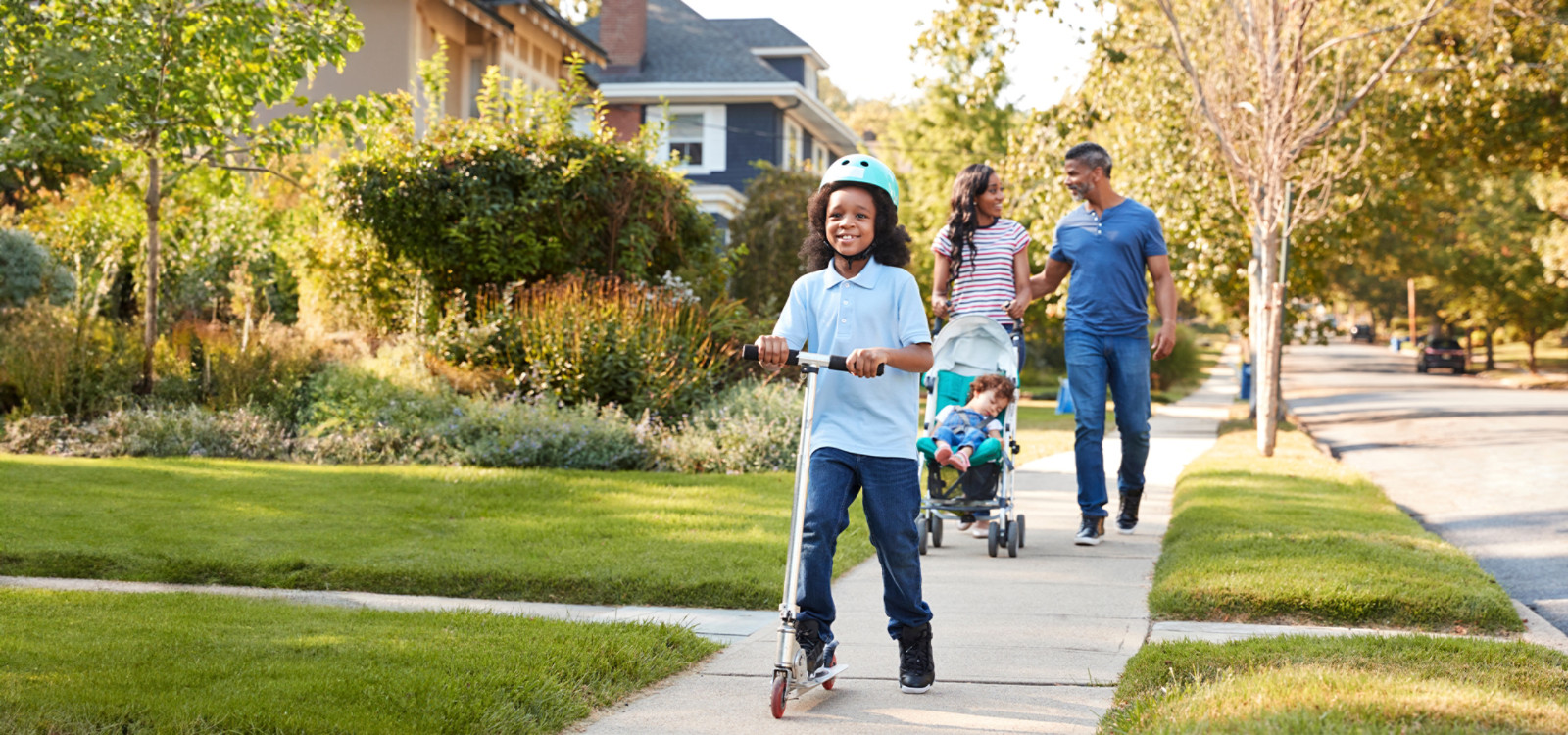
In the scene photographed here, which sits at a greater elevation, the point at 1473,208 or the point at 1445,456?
the point at 1473,208

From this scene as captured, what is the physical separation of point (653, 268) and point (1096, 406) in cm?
923

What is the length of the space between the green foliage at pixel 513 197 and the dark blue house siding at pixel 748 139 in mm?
19966

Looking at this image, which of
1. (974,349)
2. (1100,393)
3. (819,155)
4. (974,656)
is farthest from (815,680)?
(819,155)

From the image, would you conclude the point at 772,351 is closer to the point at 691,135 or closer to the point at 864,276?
the point at 864,276

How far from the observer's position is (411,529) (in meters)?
7.82

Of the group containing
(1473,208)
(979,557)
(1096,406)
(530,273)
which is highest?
(1473,208)

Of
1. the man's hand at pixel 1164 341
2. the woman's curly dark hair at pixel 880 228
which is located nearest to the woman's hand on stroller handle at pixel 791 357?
the woman's curly dark hair at pixel 880 228

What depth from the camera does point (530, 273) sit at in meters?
14.7

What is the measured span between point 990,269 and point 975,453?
1.09m

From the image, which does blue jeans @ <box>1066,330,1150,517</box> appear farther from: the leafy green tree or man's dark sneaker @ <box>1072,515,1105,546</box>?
the leafy green tree

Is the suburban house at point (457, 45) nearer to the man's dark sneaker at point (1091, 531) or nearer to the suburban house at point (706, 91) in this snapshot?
the suburban house at point (706, 91)

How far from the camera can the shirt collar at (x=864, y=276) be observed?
4648 mm

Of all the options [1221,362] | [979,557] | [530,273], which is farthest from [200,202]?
[1221,362]

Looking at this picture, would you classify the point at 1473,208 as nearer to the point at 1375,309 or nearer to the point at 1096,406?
the point at 1096,406
